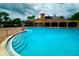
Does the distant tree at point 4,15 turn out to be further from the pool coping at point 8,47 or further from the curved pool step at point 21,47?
the curved pool step at point 21,47

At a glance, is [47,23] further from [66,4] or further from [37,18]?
[66,4]

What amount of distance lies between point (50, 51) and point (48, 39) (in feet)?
1.31

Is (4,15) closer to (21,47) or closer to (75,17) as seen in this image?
(21,47)

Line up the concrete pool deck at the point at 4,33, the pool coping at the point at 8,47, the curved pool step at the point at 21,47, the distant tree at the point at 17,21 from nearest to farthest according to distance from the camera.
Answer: the pool coping at the point at 8,47
the concrete pool deck at the point at 4,33
the curved pool step at the point at 21,47
the distant tree at the point at 17,21

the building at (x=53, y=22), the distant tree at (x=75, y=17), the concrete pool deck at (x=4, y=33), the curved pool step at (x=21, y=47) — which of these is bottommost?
the curved pool step at (x=21, y=47)

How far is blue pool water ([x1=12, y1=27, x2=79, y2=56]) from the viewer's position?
4637 millimetres

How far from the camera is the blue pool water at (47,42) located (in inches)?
183

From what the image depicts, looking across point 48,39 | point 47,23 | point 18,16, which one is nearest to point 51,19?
point 47,23

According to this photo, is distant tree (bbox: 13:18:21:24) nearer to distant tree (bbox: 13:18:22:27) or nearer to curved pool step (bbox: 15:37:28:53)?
distant tree (bbox: 13:18:22:27)

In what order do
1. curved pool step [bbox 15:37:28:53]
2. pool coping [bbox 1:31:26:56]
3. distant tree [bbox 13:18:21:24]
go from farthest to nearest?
distant tree [bbox 13:18:21:24], curved pool step [bbox 15:37:28:53], pool coping [bbox 1:31:26:56]

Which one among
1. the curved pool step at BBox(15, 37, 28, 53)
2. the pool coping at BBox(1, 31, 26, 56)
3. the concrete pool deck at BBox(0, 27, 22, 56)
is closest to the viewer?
the pool coping at BBox(1, 31, 26, 56)

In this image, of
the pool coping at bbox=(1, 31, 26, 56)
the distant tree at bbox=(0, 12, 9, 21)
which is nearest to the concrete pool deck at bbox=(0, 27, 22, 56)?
the pool coping at bbox=(1, 31, 26, 56)

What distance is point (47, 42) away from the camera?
4875 mm

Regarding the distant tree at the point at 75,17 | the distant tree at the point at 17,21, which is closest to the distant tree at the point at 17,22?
the distant tree at the point at 17,21
